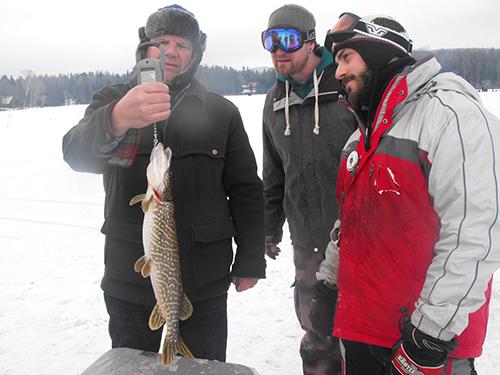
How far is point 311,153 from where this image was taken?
3.40 meters

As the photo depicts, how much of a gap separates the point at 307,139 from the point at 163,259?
1692 mm

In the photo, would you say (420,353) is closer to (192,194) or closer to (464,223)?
(464,223)

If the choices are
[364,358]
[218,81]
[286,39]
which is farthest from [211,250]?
[218,81]

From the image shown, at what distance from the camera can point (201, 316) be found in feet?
8.81

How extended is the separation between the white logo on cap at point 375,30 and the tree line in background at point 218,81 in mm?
73418

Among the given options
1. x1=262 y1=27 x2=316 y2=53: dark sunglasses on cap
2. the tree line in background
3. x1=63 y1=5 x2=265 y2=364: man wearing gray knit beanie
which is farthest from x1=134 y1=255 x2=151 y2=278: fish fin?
the tree line in background

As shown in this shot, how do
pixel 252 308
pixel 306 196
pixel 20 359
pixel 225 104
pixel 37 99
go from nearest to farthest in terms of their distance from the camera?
pixel 225 104 → pixel 306 196 → pixel 20 359 → pixel 252 308 → pixel 37 99

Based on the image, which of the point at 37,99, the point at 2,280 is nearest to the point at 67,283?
the point at 2,280

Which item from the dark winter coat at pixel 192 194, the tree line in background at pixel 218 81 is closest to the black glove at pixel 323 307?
the dark winter coat at pixel 192 194

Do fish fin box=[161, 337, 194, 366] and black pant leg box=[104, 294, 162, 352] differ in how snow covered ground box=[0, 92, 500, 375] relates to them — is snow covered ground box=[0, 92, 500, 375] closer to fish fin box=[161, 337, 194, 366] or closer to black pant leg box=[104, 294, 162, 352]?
black pant leg box=[104, 294, 162, 352]

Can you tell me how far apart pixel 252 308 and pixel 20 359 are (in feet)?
8.34

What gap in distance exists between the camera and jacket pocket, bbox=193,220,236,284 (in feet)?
8.51

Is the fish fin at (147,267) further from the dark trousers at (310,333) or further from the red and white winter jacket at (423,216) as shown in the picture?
the dark trousers at (310,333)

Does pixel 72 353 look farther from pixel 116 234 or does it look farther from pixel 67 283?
pixel 116 234
